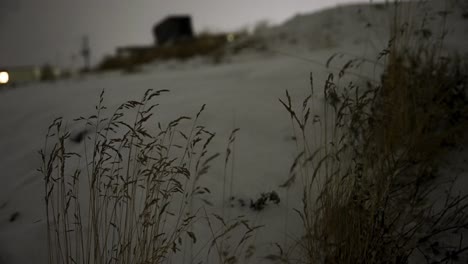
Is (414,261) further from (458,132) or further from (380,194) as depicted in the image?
(458,132)

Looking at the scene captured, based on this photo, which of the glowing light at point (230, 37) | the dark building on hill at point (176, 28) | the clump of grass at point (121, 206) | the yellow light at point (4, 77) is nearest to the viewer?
the clump of grass at point (121, 206)

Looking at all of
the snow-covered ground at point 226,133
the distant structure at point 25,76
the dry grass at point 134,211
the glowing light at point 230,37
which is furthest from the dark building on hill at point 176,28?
the dry grass at point 134,211

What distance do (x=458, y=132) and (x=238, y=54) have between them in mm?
6674

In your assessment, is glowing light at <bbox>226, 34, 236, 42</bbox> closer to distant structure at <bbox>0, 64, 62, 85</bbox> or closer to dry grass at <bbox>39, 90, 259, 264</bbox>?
distant structure at <bbox>0, 64, 62, 85</bbox>

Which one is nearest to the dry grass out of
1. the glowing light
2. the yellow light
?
the yellow light

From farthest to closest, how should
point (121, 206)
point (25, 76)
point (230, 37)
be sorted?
point (25, 76), point (230, 37), point (121, 206)

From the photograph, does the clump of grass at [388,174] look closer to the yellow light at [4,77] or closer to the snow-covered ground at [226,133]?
the snow-covered ground at [226,133]

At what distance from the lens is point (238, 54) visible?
8414 mm

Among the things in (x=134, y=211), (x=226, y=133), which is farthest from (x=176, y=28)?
(x=134, y=211)

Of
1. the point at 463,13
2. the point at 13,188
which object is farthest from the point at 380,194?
the point at 463,13

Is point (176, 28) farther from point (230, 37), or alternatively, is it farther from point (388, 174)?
point (388, 174)

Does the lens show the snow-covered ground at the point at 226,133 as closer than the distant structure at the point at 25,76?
Yes

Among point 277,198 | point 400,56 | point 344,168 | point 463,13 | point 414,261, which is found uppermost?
point 463,13

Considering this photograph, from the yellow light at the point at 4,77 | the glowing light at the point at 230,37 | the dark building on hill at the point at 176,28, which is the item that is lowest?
the yellow light at the point at 4,77
